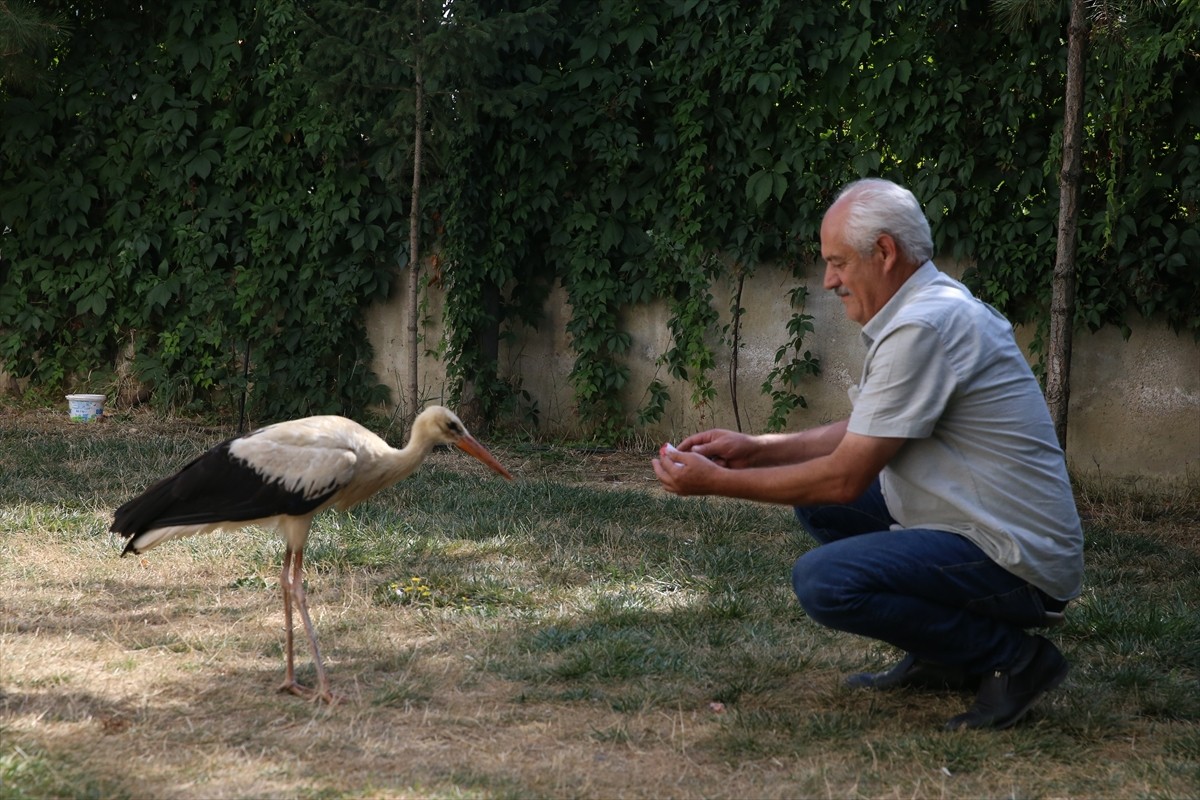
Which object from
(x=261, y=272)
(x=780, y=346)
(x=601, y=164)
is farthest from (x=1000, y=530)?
(x=261, y=272)

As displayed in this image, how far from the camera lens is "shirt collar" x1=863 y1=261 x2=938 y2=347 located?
3.73 m

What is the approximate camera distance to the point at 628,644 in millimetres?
4516

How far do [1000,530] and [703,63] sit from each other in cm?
560

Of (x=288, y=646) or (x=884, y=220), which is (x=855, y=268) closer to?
(x=884, y=220)

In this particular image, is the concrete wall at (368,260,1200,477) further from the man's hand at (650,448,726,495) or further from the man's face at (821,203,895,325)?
the man's hand at (650,448,726,495)

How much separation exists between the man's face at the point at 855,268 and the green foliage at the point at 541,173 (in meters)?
3.52

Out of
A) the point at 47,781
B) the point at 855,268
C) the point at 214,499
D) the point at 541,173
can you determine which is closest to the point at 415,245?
the point at 541,173

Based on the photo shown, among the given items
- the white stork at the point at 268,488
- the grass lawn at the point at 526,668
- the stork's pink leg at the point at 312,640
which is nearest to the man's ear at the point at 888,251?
the grass lawn at the point at 526,668

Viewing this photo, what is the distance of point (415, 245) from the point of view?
8766 millimetres

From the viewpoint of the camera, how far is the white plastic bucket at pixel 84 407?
9555mm

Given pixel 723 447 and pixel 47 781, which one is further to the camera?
pixel 723 447

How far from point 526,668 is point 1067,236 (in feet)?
13.0

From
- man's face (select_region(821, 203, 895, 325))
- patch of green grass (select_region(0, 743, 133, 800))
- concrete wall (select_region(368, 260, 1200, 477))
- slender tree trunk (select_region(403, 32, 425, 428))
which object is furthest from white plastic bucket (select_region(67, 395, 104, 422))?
man's face (select_region(821, 203, 895, 325))

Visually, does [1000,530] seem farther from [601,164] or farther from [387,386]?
[387,386]
